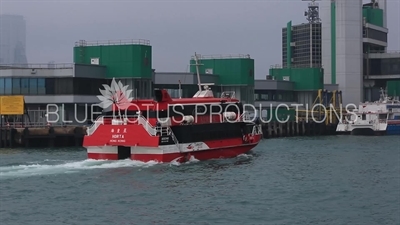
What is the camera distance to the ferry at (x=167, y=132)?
122 ft

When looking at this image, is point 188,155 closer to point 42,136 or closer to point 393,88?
point 42,136

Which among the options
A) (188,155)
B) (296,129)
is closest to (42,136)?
(188,155)

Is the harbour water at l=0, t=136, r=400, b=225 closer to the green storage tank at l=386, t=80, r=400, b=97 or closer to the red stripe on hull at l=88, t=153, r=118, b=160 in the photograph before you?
the red stripe on hull at l=88, t=153, r=118, b=160

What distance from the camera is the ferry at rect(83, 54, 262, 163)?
122ft

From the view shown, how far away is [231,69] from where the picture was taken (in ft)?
241

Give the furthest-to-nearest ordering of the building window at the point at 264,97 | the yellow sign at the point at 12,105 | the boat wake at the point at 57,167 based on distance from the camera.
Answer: the building window at the point at 264,97
the yellow sign at the point at 12,105
the boat wake at the point at 57,167

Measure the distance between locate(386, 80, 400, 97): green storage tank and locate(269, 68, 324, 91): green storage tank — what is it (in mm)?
8786

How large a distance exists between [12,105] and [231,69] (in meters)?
24.6

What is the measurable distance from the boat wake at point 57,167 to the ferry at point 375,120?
43.9 meters

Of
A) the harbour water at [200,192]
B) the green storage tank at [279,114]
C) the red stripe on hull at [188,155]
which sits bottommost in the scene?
the harbour water at [200,192]

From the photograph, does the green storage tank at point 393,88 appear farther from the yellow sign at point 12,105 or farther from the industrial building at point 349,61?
the yellow sign at point 12,105

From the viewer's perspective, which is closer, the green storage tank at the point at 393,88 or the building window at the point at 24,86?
the building window at the point at 24,86

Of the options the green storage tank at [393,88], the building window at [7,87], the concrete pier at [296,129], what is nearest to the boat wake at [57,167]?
the building window at [7,87]

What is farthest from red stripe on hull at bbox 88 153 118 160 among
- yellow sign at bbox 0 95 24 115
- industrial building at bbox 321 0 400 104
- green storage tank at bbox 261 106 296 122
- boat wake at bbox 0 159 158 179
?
industrial building at bbox 321 0 400 104
